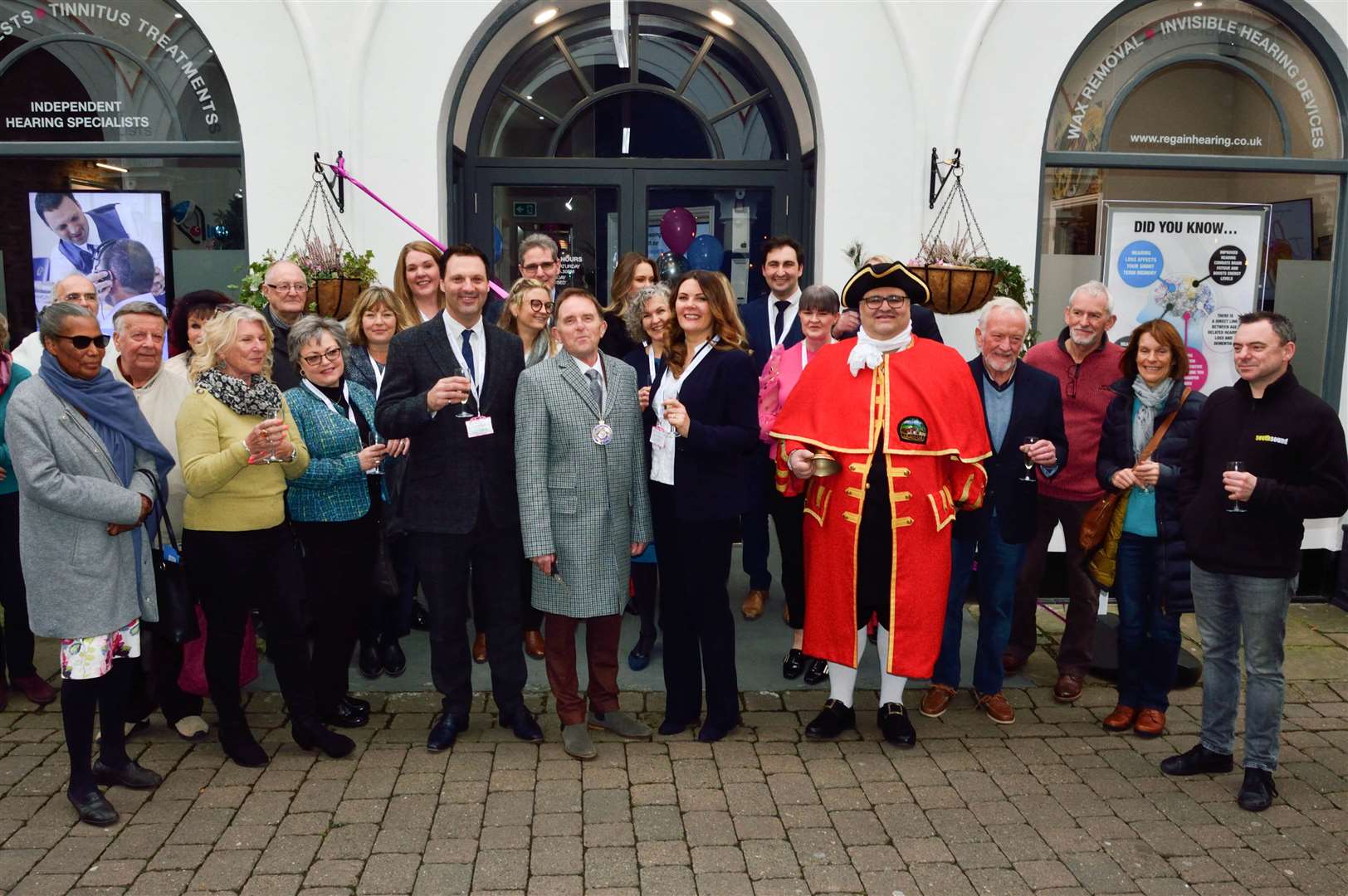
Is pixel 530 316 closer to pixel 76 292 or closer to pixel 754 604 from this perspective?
pixel 76 292

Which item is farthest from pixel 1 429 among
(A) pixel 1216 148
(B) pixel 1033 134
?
(A) pixel 1216 148

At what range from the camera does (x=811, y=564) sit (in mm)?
4719

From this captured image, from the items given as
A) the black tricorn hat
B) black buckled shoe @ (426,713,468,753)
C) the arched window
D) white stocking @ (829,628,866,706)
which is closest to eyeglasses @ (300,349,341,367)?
black buckled shoe @ (426,713,468,753)

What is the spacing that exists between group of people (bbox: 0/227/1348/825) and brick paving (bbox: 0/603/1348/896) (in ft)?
0.52

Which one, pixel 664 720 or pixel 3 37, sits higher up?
Result: pixel 3 37

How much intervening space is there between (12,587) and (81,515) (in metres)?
1.66

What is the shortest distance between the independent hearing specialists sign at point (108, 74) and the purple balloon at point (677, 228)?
9.95ft

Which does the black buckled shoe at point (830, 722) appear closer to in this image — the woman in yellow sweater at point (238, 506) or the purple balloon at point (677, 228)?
the woman in yellow sweater at point (238, 506)

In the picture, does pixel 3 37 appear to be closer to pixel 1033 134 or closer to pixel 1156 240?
pixel 1033 134

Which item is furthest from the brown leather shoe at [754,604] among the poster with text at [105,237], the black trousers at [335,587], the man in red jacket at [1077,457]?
the poster with text at [105,237]

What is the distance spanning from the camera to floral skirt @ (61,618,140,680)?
3941 mm

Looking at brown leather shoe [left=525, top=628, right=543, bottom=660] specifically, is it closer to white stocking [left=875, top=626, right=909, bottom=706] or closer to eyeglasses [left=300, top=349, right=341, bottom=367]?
white stocking [left=875, top=626, right=909, bottom=706]

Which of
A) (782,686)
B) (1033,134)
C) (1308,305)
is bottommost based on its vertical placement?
(782,686)

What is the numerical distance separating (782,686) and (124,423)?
3293 mm
